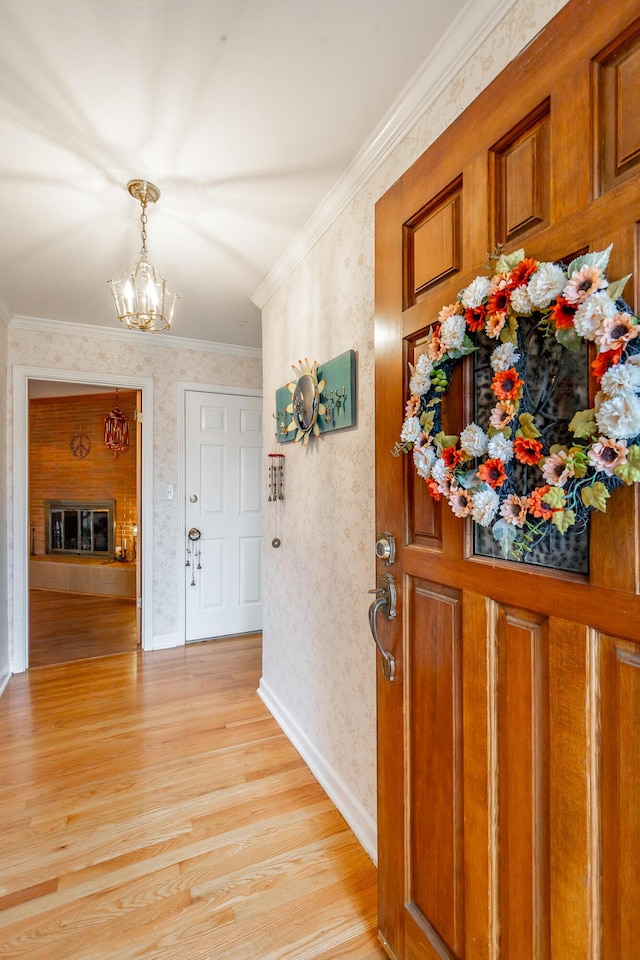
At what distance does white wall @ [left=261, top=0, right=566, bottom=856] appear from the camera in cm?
157

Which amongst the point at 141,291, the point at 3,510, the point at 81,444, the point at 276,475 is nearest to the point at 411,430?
the point at 141,291

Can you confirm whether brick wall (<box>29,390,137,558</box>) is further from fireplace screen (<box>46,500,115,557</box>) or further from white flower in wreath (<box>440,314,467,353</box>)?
white flower in wreath (<box>440,314,467,353</box>)

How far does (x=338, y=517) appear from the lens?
1.88 m

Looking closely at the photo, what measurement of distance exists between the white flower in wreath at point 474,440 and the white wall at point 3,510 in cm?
319

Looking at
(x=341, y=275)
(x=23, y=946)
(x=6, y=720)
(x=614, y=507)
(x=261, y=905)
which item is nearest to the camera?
(x=614, y=507)

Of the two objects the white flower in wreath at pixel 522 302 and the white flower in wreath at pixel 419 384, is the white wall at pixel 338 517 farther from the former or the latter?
the white flower in wreath at pixel 522 302

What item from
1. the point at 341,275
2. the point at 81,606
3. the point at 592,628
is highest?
the point at 341,275

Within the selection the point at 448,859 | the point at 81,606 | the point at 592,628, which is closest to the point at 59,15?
the point at 592,628

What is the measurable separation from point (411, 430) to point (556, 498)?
0.39 metres

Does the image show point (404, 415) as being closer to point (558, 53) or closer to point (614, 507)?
point (614, 507)

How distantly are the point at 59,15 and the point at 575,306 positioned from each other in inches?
56.6

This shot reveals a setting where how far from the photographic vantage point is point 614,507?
657mm

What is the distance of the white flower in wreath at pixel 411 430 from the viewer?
101 centimetres

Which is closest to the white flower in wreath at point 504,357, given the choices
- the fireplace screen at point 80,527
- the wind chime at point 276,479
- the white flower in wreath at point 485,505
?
the white flower in wreath at point 485,505
